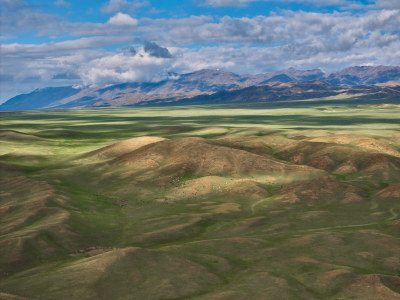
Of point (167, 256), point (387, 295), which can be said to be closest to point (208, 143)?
point (167, 256)

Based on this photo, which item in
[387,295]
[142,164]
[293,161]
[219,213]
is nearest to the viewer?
[387,295]

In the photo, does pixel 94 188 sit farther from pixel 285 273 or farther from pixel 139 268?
pixel 285 273

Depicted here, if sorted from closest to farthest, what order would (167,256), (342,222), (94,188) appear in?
(167,256)
(342,222)
(94,188)

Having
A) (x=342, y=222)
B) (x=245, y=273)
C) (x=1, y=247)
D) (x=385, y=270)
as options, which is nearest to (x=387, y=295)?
(x=385, y=270)

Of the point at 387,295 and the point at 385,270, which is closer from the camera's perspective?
the point at 387,295

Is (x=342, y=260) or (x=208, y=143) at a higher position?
(x=208, y=143)

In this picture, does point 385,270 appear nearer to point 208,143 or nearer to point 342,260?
point 342,260
